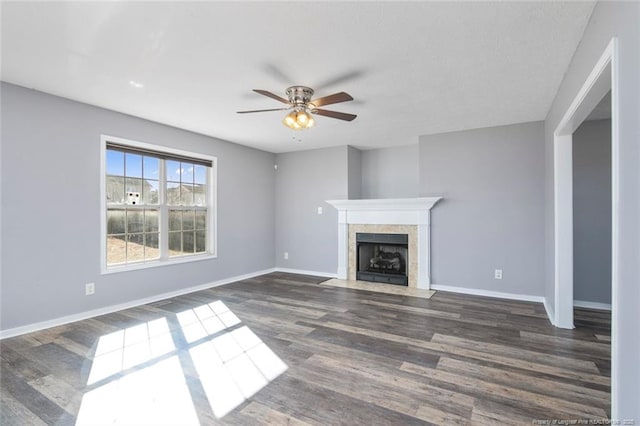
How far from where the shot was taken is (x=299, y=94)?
3031 millimetres

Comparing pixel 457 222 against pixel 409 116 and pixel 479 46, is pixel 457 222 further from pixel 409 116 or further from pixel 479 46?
pixel 479 46

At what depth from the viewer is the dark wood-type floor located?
191 cm

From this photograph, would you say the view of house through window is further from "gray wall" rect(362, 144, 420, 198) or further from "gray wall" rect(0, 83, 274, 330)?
"gray wall" rect(362, 144, 420, 198)

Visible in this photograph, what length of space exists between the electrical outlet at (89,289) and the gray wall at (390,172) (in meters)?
4.56

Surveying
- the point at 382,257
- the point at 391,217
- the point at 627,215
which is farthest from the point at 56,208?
the point at 382,257

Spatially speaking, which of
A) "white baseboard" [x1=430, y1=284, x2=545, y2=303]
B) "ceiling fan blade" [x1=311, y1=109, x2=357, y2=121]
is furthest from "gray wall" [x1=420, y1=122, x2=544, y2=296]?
"ceiling fan blade" [x1=311, y1=109, x2=357, y2=121]

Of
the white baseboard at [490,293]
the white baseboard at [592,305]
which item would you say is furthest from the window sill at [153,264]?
the white baseboard at [592,305]

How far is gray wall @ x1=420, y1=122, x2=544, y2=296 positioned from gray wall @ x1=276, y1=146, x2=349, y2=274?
1.62m

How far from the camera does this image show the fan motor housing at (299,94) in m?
3.00

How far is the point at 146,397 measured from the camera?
2064mm

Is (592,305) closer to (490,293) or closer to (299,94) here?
(490,293)

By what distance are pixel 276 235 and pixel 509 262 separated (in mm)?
4187

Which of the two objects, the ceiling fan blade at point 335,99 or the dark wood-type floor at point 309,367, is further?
the ceiling fan blade at point 335,99

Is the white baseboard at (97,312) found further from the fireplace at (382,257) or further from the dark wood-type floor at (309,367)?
the fireplace at (382,257)
